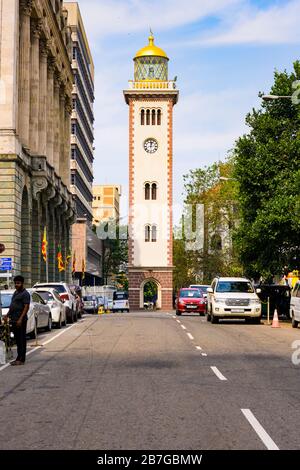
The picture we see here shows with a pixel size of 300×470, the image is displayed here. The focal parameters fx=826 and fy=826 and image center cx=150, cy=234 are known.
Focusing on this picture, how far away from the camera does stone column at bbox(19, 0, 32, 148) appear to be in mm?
48094

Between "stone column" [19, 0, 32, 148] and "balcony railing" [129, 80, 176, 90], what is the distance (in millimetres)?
39152

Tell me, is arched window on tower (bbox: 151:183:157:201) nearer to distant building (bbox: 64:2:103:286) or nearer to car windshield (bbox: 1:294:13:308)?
distant building (bbox: 64:2:103:286)

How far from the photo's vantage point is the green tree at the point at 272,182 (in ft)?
121

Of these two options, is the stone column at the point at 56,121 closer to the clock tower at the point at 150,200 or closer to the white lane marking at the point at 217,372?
the clock tower at the point at 150,200

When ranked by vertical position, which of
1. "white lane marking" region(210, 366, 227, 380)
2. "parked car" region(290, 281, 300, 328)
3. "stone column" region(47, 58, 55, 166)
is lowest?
"white lane marking" region(210, 366, 227, 380)

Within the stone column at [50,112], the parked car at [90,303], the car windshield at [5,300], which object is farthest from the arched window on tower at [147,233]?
the car windshield at [5,300]

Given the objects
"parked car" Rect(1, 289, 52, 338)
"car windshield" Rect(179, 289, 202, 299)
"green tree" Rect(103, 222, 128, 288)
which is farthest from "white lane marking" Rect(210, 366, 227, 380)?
"green tree" Rect(103, 222, 128, 288)

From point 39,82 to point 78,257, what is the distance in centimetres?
3798

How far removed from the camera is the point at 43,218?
188ft

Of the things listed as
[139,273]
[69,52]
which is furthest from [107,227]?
[69,52]

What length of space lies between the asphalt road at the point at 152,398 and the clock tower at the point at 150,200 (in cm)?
6321

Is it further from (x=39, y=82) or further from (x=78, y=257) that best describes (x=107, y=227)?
Answer: (x=39, y=82)

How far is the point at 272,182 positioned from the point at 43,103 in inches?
913

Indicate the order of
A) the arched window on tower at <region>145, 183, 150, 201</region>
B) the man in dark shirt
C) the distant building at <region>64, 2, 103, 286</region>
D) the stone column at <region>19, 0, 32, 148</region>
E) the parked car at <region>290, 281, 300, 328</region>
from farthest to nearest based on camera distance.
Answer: the distant building at <region>64, 2, 103, 286</region> → the arched window on tower at <region>145, 183, 150, 201</region> → the stone column at <region>19, 0, 32, 148</region> → the parked car at <region>290, 281, 300, 328</region> → the man in dark shirt
